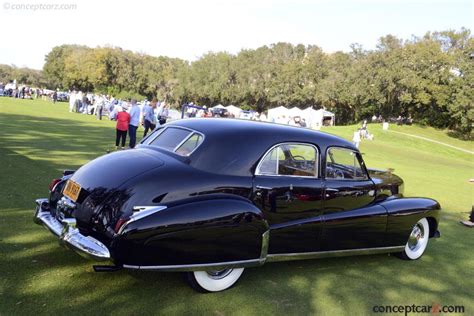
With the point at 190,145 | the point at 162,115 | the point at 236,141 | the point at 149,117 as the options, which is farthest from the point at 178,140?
the point at 162,115

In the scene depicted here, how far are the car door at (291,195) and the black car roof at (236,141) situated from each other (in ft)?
0.31

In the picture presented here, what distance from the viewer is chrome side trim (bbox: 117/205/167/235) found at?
352cm

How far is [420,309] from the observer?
429 centimetres

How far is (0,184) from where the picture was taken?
7.05m

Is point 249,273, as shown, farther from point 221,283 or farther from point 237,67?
point 237,67

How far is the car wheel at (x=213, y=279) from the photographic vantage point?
3.95m

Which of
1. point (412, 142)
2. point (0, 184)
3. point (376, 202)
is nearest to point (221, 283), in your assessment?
point (376, 202)

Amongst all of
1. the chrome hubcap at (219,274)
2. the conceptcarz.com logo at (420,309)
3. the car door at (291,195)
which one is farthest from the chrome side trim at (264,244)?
the conceptcarz.com logo at (420,309)

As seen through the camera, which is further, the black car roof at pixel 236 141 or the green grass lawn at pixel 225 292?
the black car roof at pixel 236 141

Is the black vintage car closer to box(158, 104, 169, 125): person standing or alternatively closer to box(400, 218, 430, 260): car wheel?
box(400, 218, 430, 260): car wheel

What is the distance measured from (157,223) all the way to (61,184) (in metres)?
1.70

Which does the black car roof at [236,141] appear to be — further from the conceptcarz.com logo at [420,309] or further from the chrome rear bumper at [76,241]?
the conceptcarz.com logo at [420,309]

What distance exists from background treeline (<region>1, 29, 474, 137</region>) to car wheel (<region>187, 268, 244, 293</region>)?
161 ft

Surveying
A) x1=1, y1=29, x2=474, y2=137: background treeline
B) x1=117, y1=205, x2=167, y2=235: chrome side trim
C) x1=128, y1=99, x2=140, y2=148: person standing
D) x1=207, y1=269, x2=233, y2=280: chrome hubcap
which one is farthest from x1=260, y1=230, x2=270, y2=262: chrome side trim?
x1=1, y1=29, x2=474, y2=137: background treeline
